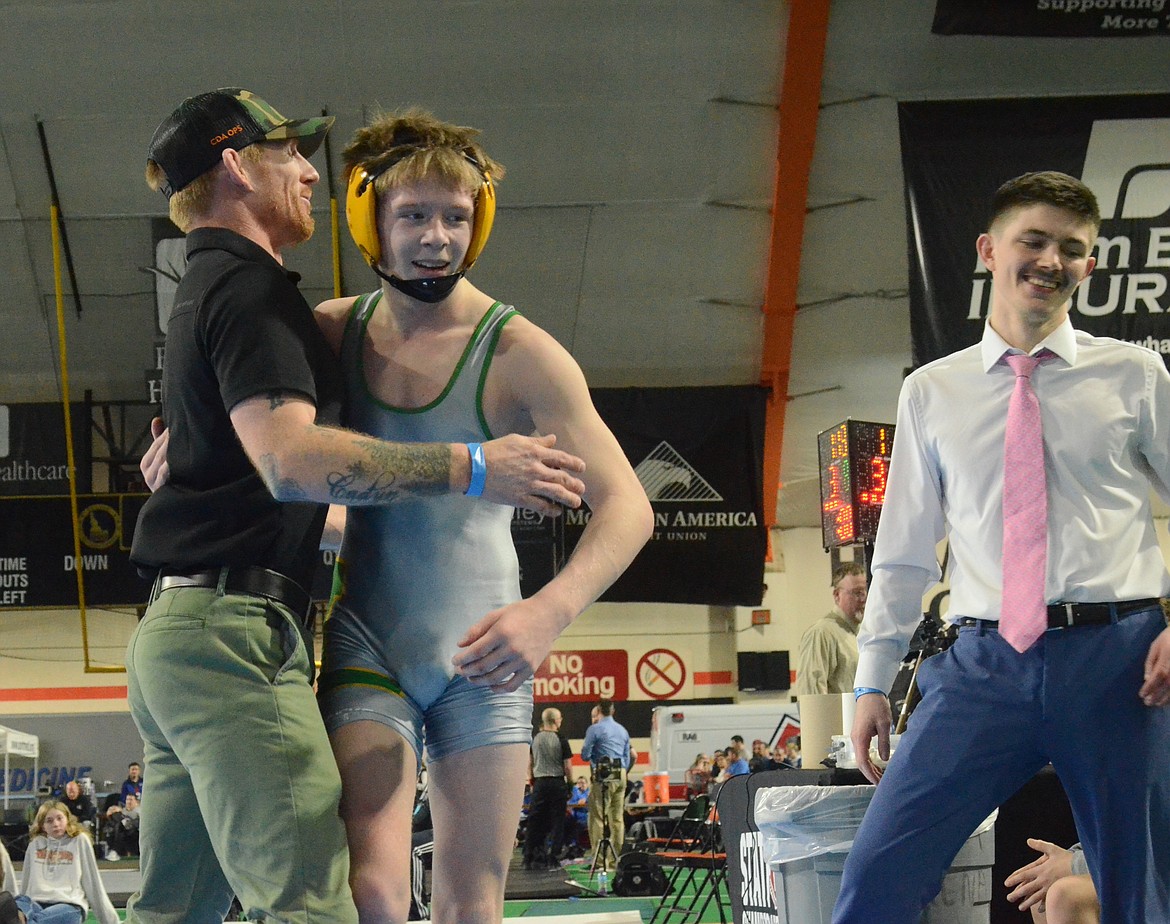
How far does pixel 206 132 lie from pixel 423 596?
0.82 meters

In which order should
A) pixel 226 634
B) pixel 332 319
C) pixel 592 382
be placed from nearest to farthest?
pixel 226 634 < pixel 332 319 < pixel 592 382

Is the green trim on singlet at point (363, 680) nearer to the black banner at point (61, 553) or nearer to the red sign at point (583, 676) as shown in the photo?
the black banner at point (61, 553)

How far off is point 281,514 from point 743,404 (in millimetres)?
10459

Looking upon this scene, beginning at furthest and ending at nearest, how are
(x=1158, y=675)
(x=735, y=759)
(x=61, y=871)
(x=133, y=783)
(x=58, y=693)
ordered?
(x=58, y=693)
(x=133, y=783)
(x=735, y=759)
(x=61, y=871)
(x=1158, y=675)

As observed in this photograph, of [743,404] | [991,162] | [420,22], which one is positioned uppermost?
[420,22]

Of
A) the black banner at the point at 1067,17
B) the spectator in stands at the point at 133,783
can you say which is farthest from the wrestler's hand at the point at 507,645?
the spectator in stands at the point at 133,783

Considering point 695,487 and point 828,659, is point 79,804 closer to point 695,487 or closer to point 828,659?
point 695,487

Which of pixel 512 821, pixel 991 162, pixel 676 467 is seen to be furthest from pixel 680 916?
pixel 512 821

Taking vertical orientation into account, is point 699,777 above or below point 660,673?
below

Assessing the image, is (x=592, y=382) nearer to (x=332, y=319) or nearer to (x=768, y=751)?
(x=768, y=751)

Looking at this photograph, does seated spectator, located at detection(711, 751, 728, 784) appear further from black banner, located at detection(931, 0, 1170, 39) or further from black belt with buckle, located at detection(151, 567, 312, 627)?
black belt with buckle, located at detection(151, 567, 312, 627)

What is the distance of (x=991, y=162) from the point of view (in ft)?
28.6

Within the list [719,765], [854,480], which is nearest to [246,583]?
[854,480]

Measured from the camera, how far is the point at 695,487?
12.1 meters
